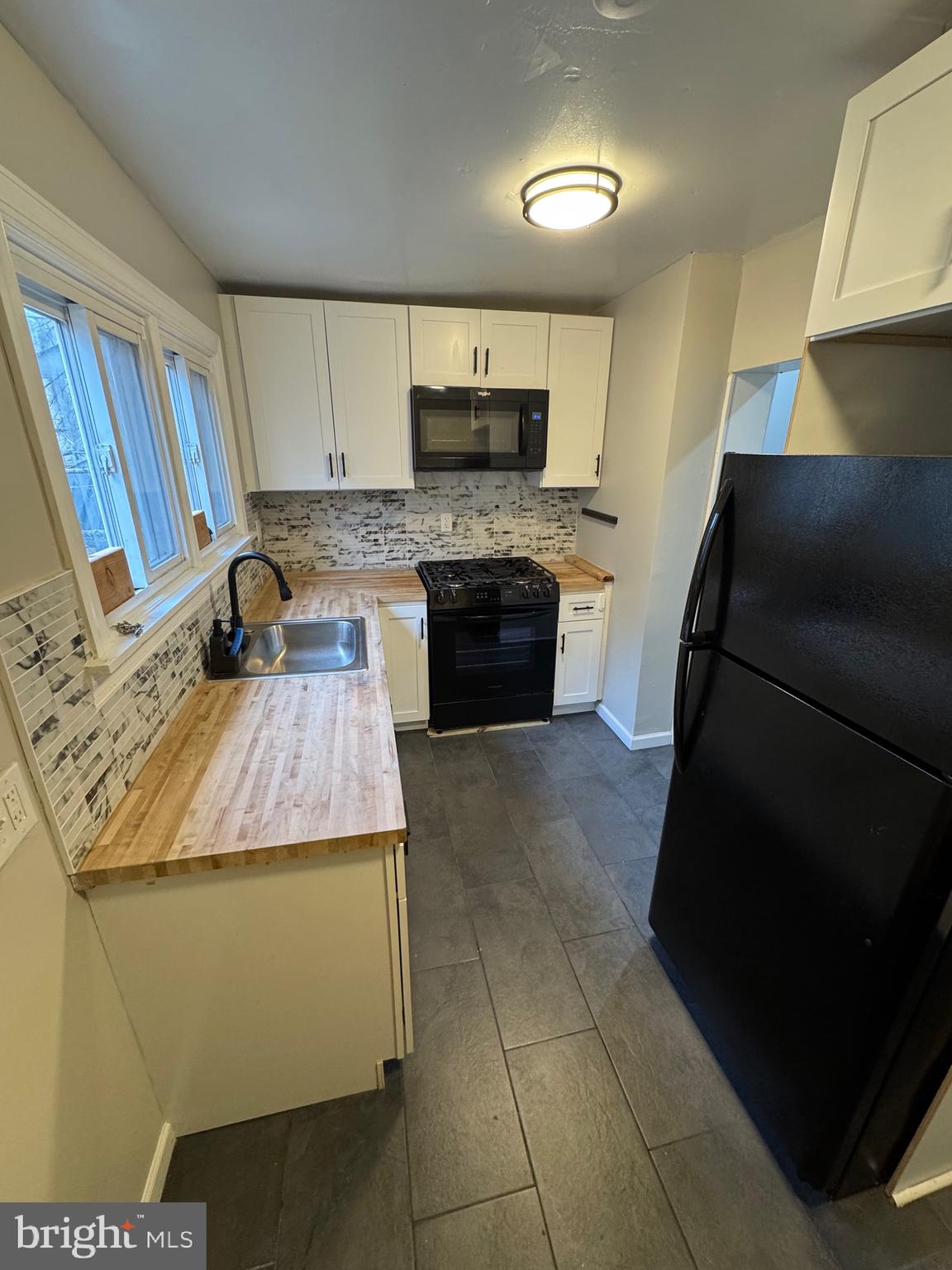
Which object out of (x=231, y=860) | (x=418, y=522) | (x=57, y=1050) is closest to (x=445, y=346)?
(x=418, y=522)

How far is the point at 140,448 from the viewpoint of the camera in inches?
61.1

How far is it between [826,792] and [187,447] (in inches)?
93.9

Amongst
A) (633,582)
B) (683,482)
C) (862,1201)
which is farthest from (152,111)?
(862,1201)

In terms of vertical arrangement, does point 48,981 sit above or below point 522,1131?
above

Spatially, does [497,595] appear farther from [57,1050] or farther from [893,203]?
[57,1050]

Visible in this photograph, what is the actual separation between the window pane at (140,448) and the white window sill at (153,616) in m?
0.11

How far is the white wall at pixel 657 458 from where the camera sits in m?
2.18

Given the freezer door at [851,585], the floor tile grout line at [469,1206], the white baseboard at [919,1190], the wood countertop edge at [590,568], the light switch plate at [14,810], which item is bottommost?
the floor tile grout line at [469,1206]

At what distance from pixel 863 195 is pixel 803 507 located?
644 mm

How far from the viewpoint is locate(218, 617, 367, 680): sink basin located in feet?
6.84

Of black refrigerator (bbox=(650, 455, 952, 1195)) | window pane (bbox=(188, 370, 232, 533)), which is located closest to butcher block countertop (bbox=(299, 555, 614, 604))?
window pane (bbox=(188, 370, 232, 533))

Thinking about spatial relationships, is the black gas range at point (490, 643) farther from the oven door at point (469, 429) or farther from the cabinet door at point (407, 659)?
the oven door at point (469, 429)

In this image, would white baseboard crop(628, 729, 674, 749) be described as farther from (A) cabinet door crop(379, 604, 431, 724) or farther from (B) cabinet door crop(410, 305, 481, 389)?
(B) cabinet door crop(410, 305, 481, 389)

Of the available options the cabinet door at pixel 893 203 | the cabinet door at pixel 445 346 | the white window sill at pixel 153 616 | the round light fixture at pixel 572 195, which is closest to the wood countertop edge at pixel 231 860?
the white window sill at pixel 153 616
